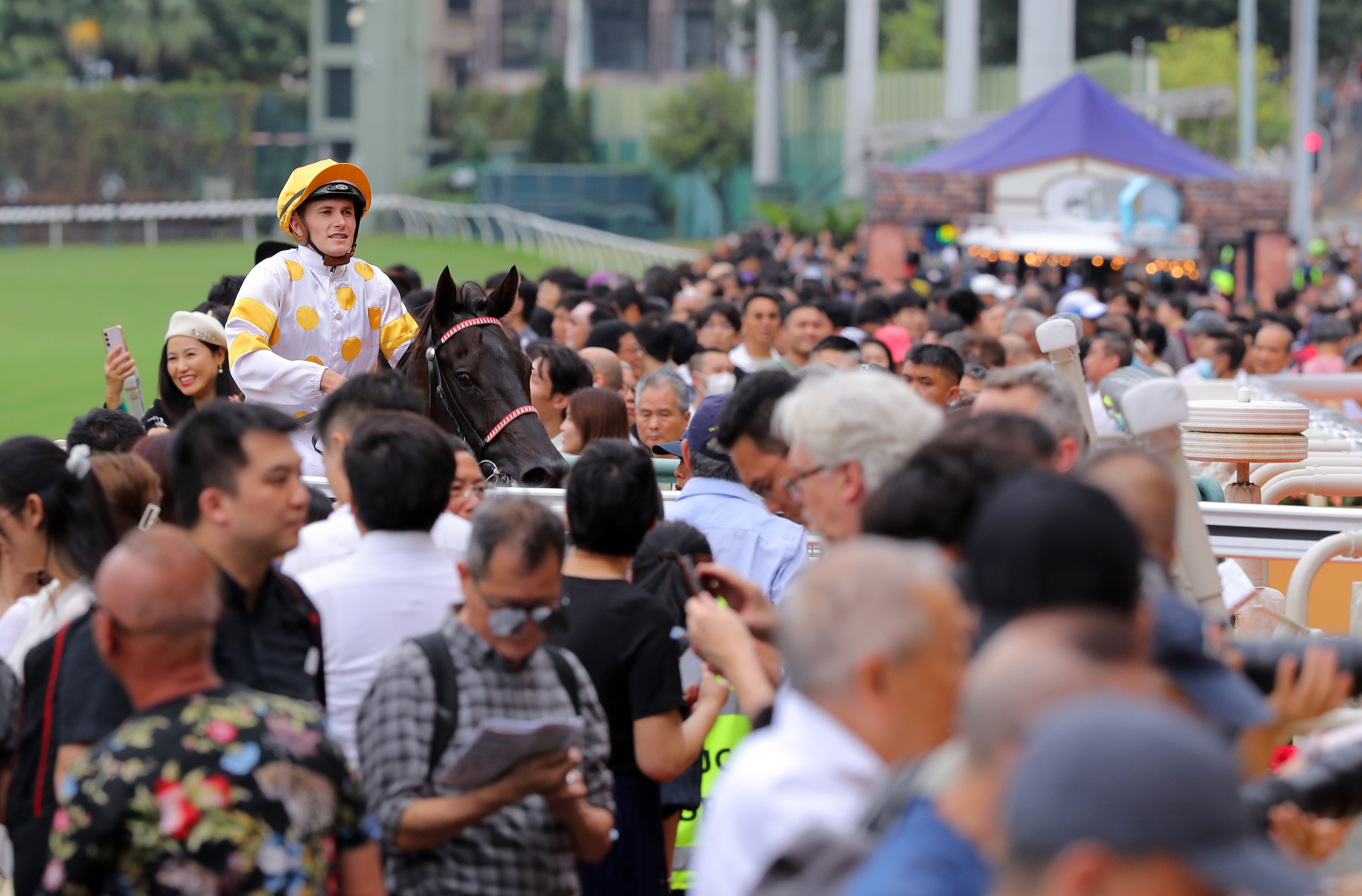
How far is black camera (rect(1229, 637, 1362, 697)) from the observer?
2.58 metres

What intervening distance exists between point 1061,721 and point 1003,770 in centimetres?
24

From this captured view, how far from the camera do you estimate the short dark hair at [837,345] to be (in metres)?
7.79

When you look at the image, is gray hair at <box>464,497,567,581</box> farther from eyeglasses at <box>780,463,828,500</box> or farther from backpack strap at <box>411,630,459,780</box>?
eyeglasses at <box>780,463,828,500</box>

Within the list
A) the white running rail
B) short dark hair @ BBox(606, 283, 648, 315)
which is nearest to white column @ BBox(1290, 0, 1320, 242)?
the white running rail

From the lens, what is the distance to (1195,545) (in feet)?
10.9

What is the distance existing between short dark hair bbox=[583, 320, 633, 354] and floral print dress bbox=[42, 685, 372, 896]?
21.0 ft

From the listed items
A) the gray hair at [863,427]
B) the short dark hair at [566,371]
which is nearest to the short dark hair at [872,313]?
the short dark hair at [566,371]

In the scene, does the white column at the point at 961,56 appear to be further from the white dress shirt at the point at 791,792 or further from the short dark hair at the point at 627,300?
the white dress shirt at the point at 791,792

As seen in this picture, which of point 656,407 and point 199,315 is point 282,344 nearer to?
point 199,315

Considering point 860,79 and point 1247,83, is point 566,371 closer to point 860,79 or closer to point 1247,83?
point 1247,83

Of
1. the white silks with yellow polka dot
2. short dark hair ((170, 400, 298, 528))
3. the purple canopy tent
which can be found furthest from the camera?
the purple canopy tent

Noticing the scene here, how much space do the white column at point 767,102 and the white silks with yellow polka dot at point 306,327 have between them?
4433 centimetres

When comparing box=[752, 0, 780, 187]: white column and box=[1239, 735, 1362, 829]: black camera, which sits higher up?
box=[752, 0, 780, 187]: white column

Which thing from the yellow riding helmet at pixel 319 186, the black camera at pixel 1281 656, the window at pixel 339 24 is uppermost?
the window at pixel 339 24
